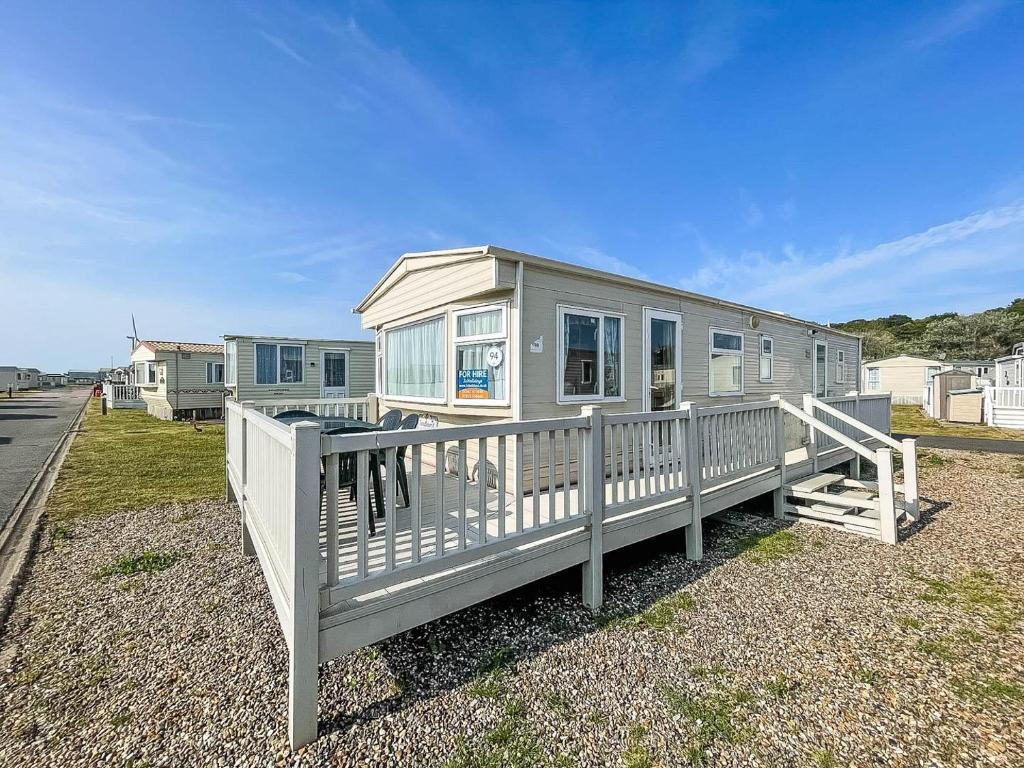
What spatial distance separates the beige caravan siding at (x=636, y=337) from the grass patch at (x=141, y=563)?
3.78m

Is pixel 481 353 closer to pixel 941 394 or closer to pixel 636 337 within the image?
pixel 636 337

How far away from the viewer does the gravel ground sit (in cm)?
200

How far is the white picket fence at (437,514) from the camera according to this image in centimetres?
204

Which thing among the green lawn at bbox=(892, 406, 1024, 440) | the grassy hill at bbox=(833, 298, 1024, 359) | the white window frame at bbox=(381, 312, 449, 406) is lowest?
the green lawn at bbox=(892, 406, 1024, 440)

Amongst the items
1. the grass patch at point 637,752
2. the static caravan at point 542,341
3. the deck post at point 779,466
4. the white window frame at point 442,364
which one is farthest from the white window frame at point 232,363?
the grass patch at point 637,752

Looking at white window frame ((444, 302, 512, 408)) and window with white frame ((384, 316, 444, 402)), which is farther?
window with white frame ((384, 316, 444, 402))

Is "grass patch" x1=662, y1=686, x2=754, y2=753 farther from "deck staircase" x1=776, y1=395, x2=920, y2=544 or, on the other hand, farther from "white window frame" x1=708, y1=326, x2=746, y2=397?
"white window frame" x1=708, y1=326, x2=746, y2=397

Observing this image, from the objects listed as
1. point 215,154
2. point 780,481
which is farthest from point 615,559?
point 215,154

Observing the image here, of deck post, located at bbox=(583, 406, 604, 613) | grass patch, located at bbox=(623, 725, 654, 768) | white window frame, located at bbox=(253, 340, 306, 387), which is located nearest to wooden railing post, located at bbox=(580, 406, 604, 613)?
deck post, located at bbox=(583, 406, 604, 613)

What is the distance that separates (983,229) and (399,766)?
2684cm

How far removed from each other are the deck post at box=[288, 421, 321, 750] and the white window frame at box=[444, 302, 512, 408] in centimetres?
302

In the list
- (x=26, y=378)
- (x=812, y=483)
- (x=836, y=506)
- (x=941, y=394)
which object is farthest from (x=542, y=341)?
(x=26, y=378)

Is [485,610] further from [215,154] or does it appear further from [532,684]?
[215,154]

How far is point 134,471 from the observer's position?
794cm
